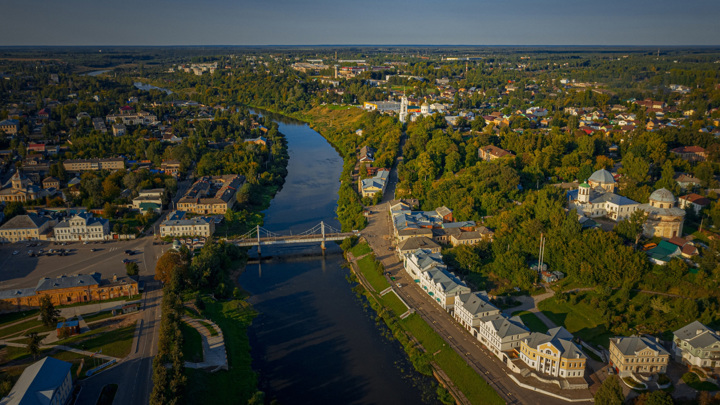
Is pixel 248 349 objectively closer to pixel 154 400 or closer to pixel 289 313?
pixel 289 313

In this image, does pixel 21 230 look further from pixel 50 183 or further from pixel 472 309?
pixel 472 309

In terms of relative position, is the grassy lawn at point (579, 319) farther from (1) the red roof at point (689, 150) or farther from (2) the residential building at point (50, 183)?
(2) the residential building at point (50, 183)

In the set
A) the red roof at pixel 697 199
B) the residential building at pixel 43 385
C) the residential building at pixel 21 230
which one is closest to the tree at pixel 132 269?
the residential building at pixel 43 385

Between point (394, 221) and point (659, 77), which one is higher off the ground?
point (659, 77)

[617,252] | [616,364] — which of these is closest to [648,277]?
[617,252]

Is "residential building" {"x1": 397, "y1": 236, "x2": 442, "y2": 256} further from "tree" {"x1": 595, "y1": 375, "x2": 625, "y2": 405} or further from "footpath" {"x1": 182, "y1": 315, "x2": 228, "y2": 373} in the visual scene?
"tree" {"x1": 595, "y1": 375, "x2": 625, "y2": 405}

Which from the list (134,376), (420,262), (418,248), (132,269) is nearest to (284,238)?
(418,248)
